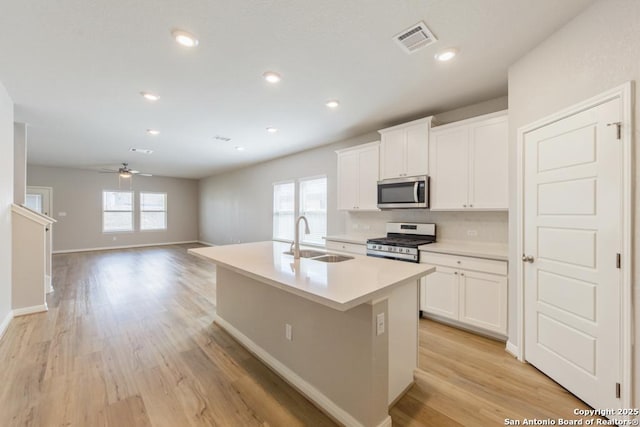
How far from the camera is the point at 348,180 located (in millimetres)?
4457

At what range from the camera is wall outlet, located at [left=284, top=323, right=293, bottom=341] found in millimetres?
2087

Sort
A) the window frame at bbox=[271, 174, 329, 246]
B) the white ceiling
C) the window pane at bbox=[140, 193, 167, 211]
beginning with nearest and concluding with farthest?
the white ceiling → the window frame at bbox=[271, 174, 329, 246] → the window pane at bbox=[140, 193, 167, 211]

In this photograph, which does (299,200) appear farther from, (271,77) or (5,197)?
(5,197)

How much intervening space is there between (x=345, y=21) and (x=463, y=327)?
126 inches

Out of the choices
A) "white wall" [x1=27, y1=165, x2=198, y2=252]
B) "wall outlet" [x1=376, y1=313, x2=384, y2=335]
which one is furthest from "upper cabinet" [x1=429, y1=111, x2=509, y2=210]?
"white wall" [x1=27, y1=165, x2=198, y2=252]

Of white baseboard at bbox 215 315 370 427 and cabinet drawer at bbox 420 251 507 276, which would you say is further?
cabinet drawer at bbox 420 251 507 276

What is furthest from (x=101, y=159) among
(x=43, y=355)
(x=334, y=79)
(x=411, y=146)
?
(x=411, y=146)

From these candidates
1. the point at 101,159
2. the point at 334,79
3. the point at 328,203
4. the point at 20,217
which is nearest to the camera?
the point at 334,79

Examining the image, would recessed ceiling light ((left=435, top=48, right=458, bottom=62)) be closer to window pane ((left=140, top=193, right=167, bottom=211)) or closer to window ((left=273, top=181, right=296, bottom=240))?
window ((left=273, top=181, right=296, bottom=240))

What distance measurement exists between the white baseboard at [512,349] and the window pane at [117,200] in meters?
10.9

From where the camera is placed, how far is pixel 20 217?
11.2 feet

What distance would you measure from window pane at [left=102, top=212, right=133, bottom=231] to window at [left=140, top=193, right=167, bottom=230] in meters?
0.35

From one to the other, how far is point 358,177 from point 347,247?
113cm

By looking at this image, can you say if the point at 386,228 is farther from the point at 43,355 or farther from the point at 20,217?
the point at 20,217
